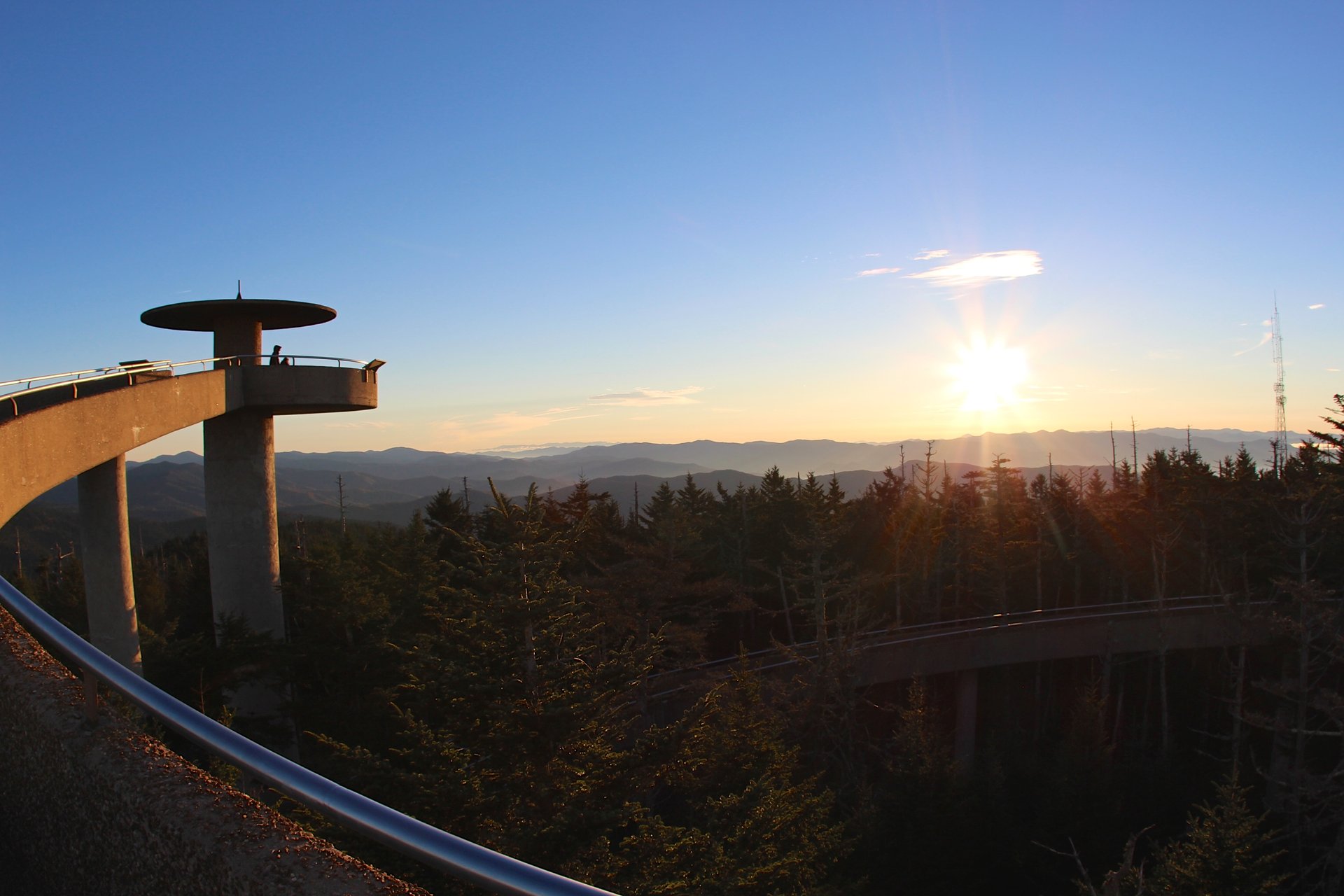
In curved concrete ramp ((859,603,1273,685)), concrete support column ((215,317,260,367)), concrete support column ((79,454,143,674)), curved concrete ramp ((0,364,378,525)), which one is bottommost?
curved concrete ramp ((859,603,1273,685))

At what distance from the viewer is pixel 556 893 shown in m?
1.65

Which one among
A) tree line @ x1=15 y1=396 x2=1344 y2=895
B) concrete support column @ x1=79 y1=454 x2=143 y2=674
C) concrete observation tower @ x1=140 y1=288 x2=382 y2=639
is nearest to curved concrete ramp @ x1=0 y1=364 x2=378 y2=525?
concrete observation tower @ x1=140 y1=288 x2=382 y2=639

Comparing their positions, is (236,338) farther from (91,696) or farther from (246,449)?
(91,696)

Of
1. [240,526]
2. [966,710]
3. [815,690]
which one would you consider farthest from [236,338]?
[966,710]

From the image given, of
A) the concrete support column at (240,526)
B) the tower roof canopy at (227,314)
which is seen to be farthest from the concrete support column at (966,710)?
the tower roof canopy at (227,314)

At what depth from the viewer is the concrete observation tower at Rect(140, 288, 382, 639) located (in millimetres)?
18172

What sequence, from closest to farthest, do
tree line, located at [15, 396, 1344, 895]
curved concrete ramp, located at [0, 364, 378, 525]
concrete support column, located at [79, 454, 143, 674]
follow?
1. curved concrete ramp, located at [0, 364, 378, 525]
2. tree line, located at [15, 396, 1344, 895]
3. concrete support column, located at [79, 454, 143, 674]

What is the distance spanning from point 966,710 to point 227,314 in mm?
28466

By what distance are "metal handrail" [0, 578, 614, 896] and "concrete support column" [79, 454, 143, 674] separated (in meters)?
13.8

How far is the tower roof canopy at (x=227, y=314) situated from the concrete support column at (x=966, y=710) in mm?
25880

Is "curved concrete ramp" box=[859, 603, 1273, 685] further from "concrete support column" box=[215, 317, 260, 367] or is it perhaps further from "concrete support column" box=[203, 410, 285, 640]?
"concrete support column" box=[215, 317, 260, 367]

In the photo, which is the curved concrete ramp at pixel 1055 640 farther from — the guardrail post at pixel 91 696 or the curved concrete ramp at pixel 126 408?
the guardrail post at pixel 91 696

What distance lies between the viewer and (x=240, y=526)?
18312mm

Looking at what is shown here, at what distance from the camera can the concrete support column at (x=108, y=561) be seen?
13.6 m
